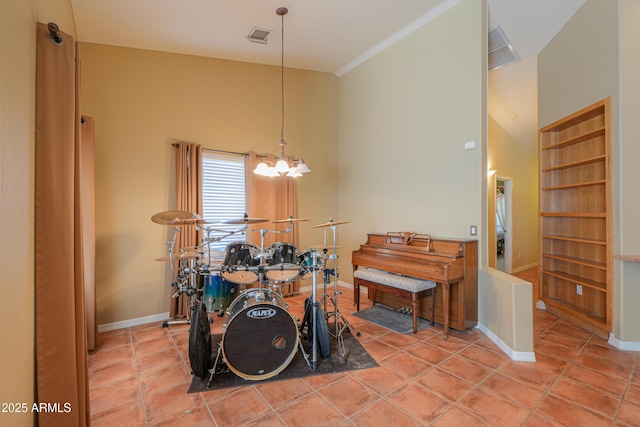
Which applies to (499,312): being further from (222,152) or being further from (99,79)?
(99,79)

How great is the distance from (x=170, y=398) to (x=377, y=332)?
6.94 ft

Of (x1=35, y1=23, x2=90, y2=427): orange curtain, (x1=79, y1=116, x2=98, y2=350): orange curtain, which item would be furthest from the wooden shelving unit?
(x1=79, y1=116, x2=98, y2=350): orange curtain

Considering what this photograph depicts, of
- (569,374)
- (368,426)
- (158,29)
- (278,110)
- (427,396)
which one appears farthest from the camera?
(278,110)

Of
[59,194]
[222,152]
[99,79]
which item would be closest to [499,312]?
[59,194]

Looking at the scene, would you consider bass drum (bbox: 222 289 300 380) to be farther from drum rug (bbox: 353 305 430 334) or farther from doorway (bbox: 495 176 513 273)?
doorway (bbox: 495 176 513 273)

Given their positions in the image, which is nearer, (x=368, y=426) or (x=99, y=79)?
(x=368, y=426)

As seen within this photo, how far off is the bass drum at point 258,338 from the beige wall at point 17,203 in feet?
3.87

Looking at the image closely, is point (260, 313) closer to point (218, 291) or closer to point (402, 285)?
point (218, 291)

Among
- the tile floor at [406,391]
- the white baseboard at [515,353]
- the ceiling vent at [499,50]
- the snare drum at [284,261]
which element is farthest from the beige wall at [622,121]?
the snare drum at [284,261]

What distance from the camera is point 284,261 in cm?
281

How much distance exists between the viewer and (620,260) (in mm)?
2822

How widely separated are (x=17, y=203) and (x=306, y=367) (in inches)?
89.1

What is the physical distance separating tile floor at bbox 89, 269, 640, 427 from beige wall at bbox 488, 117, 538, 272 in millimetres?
3235

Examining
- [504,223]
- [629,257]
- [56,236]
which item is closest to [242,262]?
[56,236]
